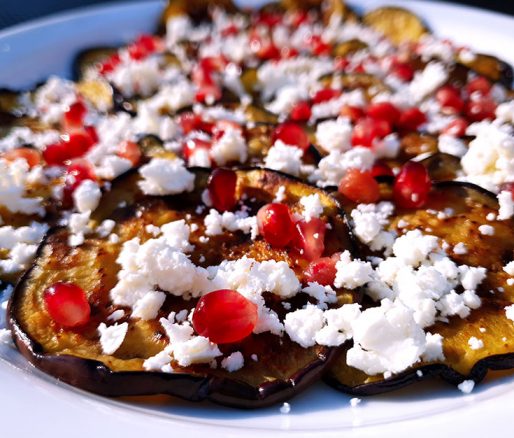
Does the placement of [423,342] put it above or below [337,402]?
above

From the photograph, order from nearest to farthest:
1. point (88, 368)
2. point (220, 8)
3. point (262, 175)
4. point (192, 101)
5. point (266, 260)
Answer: point (88, 368)
point (266, 260)
point (262, 175)
point (192, 101)
point (220, 8)

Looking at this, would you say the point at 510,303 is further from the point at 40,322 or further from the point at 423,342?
the point at 40,322

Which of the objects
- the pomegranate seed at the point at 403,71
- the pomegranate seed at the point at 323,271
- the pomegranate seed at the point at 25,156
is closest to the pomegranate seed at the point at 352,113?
the pomegranate seed at the point at 403,71

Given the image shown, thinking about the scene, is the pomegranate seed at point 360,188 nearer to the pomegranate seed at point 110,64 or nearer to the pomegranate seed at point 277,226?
the pomegranate seed at point 277,226

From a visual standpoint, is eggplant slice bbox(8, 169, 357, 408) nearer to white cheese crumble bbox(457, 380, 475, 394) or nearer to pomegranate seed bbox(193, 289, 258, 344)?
pomegranate seed bbox(193, 289, 258, 344)

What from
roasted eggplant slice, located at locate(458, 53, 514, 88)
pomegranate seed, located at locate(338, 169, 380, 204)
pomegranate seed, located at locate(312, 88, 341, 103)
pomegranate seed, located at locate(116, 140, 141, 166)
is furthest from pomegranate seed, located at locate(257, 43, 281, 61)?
pomegranate seed, located at locate(338, 169, 380, 204)

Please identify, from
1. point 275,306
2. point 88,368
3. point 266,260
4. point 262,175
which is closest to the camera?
point 88,368

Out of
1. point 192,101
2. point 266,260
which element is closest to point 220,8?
point 192,101

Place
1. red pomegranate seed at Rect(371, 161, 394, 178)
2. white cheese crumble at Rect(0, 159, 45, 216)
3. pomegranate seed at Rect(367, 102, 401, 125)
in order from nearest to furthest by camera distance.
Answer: white cheese crumble at Rect(0, 159, 45, 216) < red pomegranate seed at Rect(371, 161, 394, 178) < pomegranate seed at Rect(367, 102, 401, 125)
